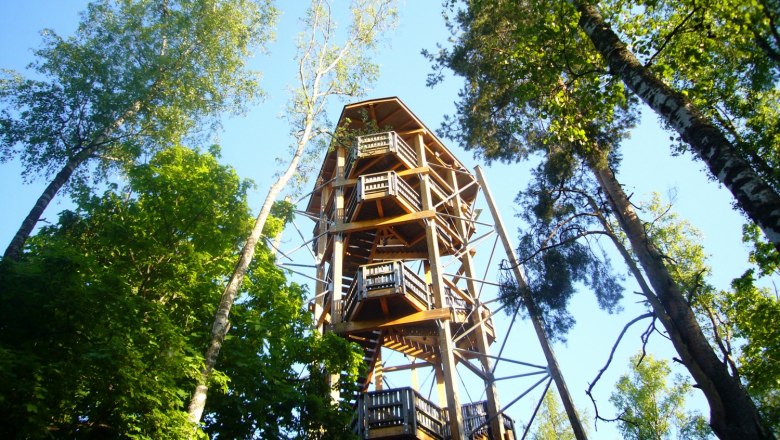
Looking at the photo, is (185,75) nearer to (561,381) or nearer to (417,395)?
(417,395)

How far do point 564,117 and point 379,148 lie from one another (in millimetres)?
11162

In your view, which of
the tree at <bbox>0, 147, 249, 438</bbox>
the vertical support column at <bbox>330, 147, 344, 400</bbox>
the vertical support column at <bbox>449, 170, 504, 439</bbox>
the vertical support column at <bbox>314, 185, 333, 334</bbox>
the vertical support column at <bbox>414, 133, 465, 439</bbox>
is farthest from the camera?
the vertical support column at <bbox>314, 185, 333, 334</bbox>

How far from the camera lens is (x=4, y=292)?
305 inches

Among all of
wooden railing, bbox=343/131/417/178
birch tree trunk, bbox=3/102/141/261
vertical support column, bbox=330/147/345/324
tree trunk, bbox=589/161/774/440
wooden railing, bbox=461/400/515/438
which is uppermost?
wooden railing, bbox=343/131/417/178

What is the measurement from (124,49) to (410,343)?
38.9ft

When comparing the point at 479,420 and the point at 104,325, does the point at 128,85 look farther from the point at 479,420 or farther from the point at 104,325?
the point at 479,420

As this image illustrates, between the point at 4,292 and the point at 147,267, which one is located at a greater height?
the point at 147,267

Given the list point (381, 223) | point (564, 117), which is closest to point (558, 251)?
point (564, 117)

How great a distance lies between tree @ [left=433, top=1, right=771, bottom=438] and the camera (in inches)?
304

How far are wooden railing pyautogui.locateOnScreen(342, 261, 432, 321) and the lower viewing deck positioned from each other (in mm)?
Result: 2817

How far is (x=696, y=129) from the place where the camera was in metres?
6.90

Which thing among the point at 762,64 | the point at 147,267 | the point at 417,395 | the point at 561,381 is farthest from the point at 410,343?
the point at 762,64

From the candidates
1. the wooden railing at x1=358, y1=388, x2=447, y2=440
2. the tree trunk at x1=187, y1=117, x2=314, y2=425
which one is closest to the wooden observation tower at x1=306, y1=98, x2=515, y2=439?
the wooden railing at x1=358, y1=388, x2=447, y2=440

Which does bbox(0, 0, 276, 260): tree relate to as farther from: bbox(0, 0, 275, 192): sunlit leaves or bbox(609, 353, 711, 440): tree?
bbox(609, 353, 711, 440): tree
